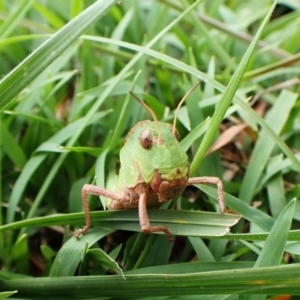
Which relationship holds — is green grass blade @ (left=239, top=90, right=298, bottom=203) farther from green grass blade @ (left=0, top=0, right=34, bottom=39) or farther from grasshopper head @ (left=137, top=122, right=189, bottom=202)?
green grass blade @ (left=0, top=0, right=34, bottom=39)

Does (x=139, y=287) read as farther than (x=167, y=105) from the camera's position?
No

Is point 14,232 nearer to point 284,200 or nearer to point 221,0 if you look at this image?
point 284,200


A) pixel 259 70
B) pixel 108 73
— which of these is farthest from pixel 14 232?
pixel 259 70

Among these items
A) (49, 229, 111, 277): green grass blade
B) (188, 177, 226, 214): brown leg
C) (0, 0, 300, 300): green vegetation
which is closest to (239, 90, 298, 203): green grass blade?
(0, 0, 300, 300): green vegetation

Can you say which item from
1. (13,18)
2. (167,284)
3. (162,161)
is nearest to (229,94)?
(162,161)

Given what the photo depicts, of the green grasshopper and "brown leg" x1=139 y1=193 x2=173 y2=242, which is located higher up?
the green grasshopper

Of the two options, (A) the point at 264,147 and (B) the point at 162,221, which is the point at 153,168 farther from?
(A) the point at 264,147
